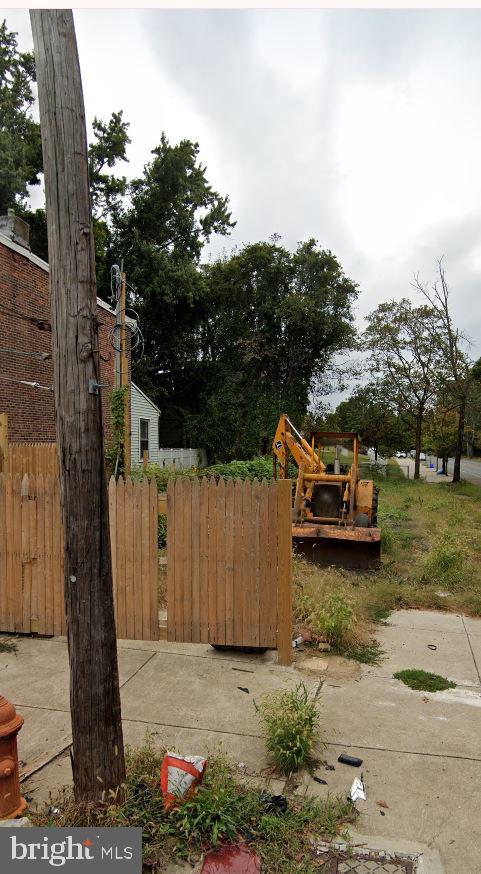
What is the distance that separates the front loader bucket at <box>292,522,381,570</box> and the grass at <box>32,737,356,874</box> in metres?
6.60

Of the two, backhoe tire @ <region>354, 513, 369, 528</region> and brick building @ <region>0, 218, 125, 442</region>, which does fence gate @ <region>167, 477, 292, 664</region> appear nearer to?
backhoe tire @ <region>354, 513, 369, 528</region>

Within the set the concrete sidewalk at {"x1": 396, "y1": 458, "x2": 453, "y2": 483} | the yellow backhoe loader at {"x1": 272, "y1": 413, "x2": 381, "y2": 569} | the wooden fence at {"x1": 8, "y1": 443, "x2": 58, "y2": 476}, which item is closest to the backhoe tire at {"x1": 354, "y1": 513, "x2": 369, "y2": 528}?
the yellow backhoe loader at {"x1": 272, "y1": 413, "x2": 381, "y2": 569}

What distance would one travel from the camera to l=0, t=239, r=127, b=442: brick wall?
505 inches

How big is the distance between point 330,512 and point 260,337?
22515mm

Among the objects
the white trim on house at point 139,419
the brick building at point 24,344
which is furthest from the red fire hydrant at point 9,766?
the white trim on house at point 139,419

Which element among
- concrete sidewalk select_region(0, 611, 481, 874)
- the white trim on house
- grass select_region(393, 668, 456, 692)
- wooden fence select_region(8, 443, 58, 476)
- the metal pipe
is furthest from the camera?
the white trim on house

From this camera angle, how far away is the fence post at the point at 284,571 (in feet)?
17.4

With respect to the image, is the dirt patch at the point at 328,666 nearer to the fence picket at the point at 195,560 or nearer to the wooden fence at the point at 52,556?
the fence picket at the point at 195,560

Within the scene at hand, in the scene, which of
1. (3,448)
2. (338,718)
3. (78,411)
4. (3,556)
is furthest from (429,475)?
(78,411)

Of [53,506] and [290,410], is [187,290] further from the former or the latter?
[53,506]

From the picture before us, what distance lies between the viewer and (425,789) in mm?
3471

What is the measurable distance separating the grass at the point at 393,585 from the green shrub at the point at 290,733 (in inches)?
75.9

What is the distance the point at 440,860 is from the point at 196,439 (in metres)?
30.6

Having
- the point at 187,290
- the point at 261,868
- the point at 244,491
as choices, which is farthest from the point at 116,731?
the point at 187,290
